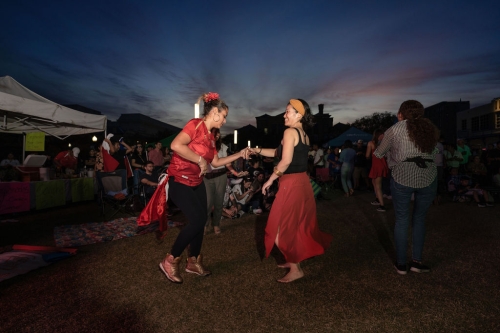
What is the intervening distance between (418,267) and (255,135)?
53032 mm

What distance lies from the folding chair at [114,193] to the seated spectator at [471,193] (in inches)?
377

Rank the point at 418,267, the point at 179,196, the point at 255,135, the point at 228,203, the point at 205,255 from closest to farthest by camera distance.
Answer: the point at 179,196
the point at 418,267
the point at 205,255
the point at 228,203
the point at 255,135

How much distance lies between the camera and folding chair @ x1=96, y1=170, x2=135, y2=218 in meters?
7.32

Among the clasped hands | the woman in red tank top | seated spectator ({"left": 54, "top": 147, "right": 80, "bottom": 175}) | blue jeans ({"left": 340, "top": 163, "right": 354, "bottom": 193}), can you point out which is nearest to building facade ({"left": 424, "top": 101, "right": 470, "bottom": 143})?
blue jeans ({"left": 340, "top": 163, "right": 354, "bottom": 193})

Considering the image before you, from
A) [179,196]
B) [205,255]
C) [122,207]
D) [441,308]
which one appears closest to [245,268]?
[205,255]

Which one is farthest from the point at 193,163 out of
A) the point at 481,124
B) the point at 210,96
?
the point at 481,124

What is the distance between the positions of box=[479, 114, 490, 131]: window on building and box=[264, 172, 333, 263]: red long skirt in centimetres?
5059

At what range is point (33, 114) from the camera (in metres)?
7.21

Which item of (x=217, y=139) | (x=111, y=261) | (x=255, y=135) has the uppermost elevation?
(x=255, y=135)

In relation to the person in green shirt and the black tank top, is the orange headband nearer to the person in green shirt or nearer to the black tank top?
the black tank top

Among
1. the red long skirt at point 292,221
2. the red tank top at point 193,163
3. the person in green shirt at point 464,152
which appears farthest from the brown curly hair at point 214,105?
the person in green shirt at point 464,152

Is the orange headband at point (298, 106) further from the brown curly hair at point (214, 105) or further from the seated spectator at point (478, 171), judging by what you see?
the seated spectator at point (478, 171)

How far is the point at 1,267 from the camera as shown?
3.62 metres

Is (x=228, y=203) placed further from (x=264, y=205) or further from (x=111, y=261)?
(x=111, y=261)
